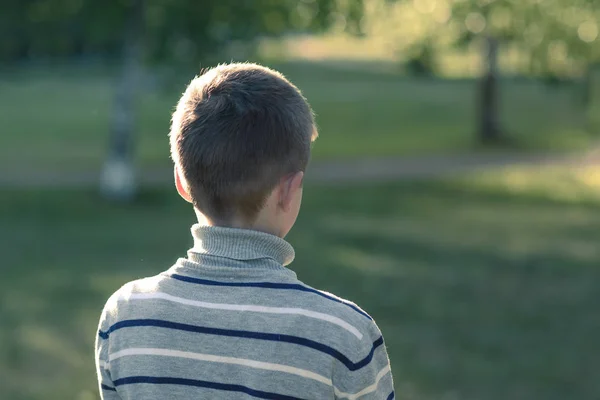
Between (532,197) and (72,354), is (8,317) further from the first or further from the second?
(532,197)

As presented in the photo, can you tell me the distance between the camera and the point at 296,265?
444 inches

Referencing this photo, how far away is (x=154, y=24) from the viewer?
15.2 m

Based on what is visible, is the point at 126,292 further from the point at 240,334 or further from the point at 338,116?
the point at 338,116

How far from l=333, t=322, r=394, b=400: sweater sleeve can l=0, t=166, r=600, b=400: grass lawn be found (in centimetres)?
500

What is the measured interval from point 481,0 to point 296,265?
386 cm

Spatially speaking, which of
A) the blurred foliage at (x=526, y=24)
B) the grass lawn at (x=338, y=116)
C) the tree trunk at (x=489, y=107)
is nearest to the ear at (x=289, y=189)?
the blurred foliage at (x=526, y=24)

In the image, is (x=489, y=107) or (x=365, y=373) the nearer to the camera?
(x=365, y=373)

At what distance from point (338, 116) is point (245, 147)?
33048 mm

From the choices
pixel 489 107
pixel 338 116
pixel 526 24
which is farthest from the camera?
pixel 338 116

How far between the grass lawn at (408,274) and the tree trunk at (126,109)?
16.0 inches

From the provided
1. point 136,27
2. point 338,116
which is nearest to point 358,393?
point 136,27

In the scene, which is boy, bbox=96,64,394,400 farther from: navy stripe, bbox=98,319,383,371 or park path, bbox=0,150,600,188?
park path, bbox=0,150,600,188

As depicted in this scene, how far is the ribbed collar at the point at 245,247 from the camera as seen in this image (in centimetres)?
190

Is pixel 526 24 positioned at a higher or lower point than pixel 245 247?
lower
